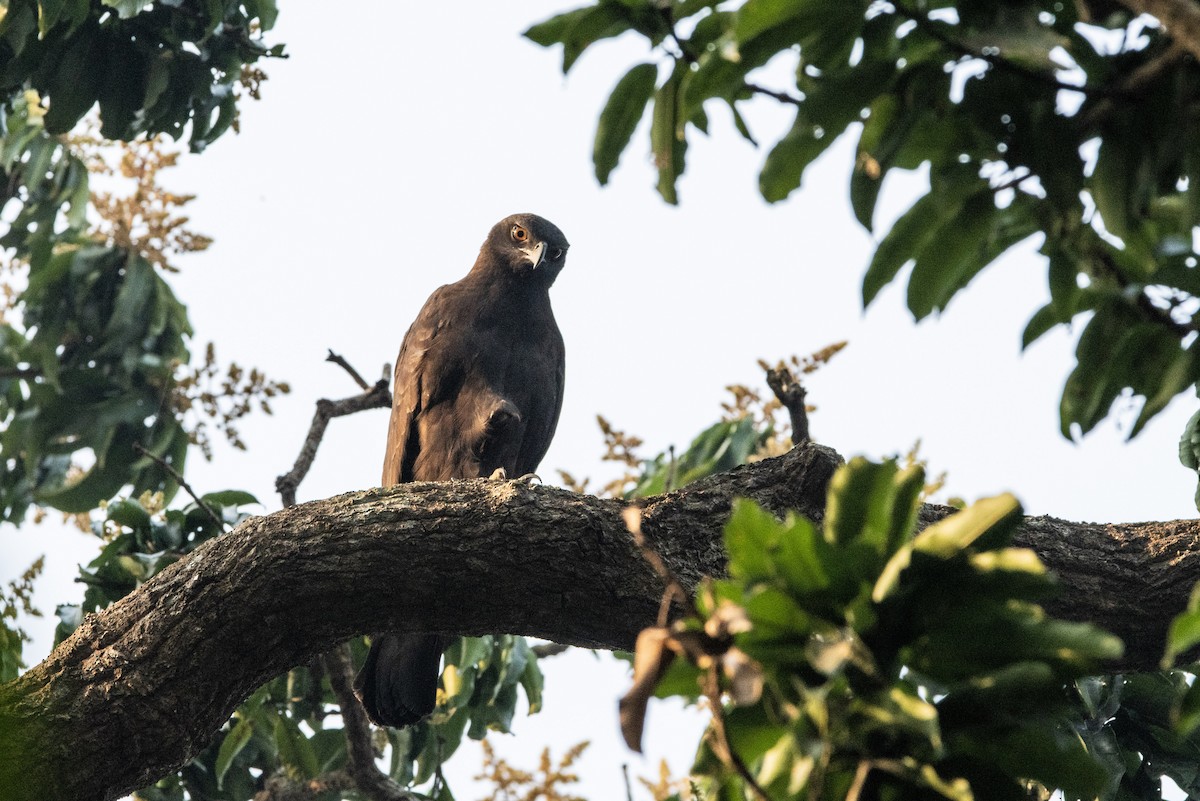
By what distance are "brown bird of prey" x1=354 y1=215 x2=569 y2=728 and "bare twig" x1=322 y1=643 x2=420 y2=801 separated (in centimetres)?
36

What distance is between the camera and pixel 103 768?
2840 mm

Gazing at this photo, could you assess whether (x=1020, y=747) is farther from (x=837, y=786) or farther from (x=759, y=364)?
(x=759, y=364)

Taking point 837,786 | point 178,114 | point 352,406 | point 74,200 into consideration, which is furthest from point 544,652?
point 837,786

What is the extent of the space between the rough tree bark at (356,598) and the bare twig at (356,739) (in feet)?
3.31

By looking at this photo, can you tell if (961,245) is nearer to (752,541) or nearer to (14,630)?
(752,541)

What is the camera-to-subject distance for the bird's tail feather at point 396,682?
3.75 metres

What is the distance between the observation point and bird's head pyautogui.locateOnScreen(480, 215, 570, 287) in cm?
534

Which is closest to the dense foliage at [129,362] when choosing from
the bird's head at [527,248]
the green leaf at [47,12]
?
the green leaf at [47,12]

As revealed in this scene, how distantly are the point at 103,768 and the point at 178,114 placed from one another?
110 inches

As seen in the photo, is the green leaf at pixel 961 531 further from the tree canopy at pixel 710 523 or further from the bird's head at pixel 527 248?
the bird's head at pixel 527 248

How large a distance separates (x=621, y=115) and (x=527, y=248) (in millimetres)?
3837

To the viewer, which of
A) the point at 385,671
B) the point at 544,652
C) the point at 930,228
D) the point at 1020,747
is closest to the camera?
the point at 1020,747

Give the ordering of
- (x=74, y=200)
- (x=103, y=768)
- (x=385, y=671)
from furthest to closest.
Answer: (x=74, y=200) < (x=385, y=671) < (x=103, y=768)

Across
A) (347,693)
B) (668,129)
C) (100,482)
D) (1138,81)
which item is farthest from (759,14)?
(100,482)
